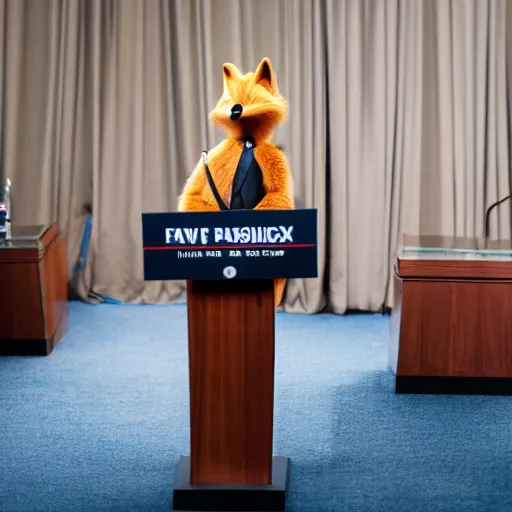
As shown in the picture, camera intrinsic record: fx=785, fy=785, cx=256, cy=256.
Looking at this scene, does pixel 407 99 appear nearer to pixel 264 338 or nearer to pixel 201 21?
pixel 201 21

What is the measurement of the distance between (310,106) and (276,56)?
35 centimetres

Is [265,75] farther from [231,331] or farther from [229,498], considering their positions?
[229,498]

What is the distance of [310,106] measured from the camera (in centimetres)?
434

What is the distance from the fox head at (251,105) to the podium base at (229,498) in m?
0.94

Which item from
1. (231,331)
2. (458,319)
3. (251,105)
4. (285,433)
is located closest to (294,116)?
(458,319)

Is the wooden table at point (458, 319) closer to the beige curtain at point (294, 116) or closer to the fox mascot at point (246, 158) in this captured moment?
the fox mascot at point (246, 158)

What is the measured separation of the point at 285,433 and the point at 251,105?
1.15 meters

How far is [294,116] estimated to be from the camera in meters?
4.39

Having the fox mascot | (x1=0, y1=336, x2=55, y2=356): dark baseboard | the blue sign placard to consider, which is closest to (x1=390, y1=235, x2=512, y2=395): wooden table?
the fox mascot

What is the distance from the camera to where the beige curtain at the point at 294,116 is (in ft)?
14.1

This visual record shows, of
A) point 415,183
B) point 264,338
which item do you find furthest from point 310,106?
point 264,338

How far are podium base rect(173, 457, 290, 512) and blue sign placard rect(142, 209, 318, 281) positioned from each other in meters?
0.57

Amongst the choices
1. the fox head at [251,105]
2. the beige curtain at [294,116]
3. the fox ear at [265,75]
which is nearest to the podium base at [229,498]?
the fox head at [251,105]

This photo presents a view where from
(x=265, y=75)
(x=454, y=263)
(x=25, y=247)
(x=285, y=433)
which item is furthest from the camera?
(x=25, y=247)
